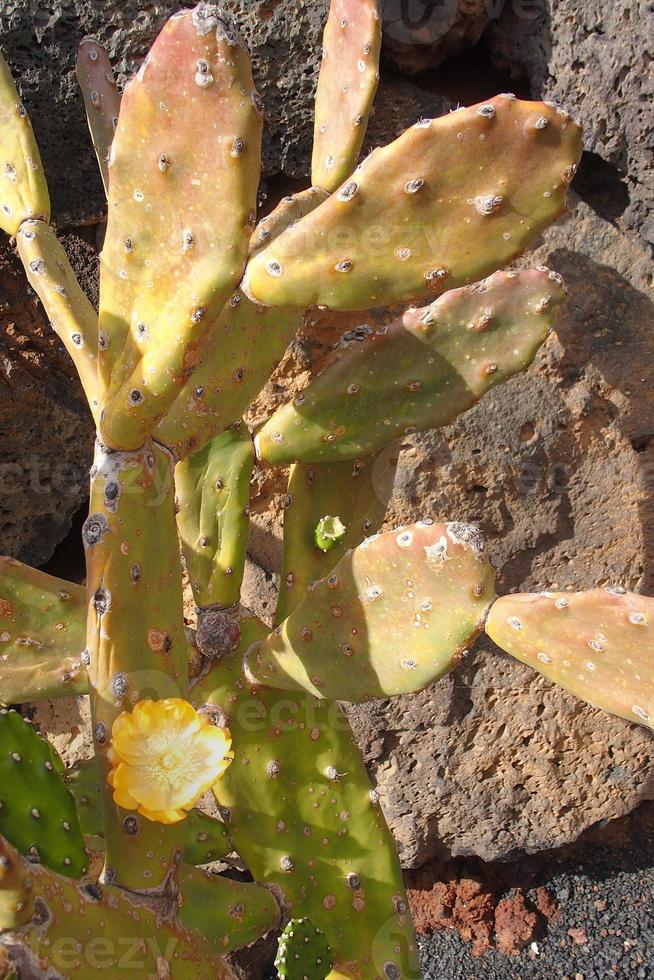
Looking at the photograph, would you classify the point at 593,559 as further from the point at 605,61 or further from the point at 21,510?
the point at 21,510

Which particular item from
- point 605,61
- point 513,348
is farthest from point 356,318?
point 605,61

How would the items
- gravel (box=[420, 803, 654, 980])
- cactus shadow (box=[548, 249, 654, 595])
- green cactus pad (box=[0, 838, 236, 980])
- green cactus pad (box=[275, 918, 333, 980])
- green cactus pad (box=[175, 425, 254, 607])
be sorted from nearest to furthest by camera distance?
green cactus pad (box=[0, 838, 236, 980])
green cactus pad (box=[275, 918, 333, 980])
green cactus pad (box=[175, 425, 254, 607])
cactus shadow (box=[548, 249, 654, 595])
gravel (box=[420, 803, 654, 980])

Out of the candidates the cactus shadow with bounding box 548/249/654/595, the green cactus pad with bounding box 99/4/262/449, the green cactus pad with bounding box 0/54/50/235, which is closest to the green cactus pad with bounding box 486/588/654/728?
the green cactus pad with bounding box 99/4/262/449

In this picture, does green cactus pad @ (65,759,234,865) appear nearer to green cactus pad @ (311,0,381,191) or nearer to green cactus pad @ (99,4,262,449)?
green cactus pad @ (99,4,262,449)

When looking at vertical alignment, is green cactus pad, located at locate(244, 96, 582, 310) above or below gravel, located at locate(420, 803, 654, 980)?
above

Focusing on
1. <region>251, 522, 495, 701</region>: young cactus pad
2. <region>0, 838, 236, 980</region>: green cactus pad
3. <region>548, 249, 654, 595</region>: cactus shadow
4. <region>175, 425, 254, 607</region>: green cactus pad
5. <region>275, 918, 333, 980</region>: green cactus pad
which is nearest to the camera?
<region>0, 838, 236, 980</region>: green cactus pad

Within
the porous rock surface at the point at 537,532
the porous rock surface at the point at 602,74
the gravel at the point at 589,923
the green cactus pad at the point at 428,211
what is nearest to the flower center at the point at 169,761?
the green cactus pad at the point at 428,211

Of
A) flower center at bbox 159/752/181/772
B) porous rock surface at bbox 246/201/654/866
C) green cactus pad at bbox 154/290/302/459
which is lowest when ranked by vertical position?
porous rock surface at bbox 246/201/654/866

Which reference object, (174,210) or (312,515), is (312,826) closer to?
(312,515)
